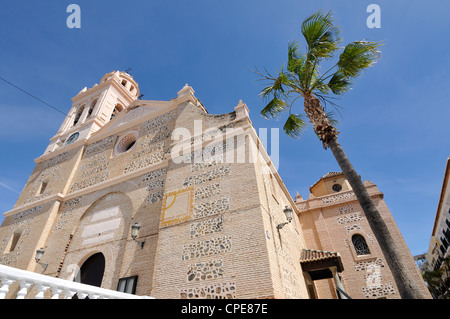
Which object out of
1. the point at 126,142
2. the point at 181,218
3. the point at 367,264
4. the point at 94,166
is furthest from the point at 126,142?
the point at 367,264

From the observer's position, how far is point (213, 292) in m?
5.91

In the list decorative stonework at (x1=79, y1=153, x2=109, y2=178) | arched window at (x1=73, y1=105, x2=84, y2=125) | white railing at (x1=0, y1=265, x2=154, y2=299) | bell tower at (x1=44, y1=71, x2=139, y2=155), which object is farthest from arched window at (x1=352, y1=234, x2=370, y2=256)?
arched window at (x1=73, y1=105, x2=84, y2=125)

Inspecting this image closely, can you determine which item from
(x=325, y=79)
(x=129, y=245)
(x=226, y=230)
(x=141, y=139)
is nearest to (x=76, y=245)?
(x=129, y=245)

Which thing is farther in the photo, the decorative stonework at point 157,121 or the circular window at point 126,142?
the circular window at point 126,142

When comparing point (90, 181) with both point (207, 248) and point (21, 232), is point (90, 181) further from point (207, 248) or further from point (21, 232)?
point (207, 248)

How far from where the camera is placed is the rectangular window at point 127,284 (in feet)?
23.4

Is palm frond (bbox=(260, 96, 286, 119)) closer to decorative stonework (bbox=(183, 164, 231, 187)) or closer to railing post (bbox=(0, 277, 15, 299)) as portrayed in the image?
decorative stonework (bbox=(183, 164, 231, 187))

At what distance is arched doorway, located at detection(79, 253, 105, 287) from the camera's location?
8375 mm

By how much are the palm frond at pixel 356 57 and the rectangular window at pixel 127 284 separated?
836 centimetres

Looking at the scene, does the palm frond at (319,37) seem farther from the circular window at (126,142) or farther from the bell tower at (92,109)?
the bell tower at (92,109)

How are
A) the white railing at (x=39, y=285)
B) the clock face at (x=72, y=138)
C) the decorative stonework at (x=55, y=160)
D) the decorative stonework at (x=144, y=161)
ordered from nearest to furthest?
the white railing at (x=39, y=285) < the decorative stonework at (x=144, y=161) < the decorative stonework at (x=55, y=160) < the clock face at (x=72, y=138)

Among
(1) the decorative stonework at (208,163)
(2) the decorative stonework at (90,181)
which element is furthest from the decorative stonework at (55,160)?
(1) the decorative stonework at (208,163)

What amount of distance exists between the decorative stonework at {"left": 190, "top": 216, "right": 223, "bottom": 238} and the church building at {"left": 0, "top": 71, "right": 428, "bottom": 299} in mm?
31

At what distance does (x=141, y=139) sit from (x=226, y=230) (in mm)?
6925
